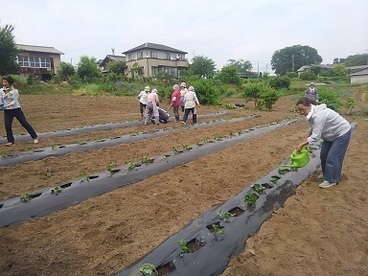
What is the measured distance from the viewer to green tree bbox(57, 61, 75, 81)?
1090 inches

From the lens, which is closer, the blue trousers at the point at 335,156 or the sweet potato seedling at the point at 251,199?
the sweet potato seedling at the point at 251,199

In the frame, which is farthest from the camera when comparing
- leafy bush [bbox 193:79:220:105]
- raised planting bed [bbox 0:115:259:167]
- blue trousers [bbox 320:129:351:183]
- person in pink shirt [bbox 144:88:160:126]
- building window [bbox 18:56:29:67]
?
building window [bbox 18:56:29:67]

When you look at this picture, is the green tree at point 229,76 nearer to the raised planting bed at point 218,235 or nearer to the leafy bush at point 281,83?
the leafy bush at point 281,83

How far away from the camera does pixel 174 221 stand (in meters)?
3.15

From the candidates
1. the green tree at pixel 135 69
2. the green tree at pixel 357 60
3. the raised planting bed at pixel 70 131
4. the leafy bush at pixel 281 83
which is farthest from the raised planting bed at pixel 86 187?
the green tree at pixel 357 60

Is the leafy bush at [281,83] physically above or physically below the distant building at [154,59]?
below

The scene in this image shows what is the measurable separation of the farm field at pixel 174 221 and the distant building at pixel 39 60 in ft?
108

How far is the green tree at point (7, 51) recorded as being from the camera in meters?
20.0

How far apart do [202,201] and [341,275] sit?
173cm

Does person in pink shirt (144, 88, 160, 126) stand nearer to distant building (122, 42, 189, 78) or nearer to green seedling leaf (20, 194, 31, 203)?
green seedling leaf (20, 194, 31, 203)

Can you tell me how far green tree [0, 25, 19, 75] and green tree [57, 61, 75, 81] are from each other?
670cm

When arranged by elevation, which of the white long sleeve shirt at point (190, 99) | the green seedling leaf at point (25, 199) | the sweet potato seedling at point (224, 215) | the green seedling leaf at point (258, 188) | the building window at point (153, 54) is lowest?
the sweet potato seedling at point (224, 215)

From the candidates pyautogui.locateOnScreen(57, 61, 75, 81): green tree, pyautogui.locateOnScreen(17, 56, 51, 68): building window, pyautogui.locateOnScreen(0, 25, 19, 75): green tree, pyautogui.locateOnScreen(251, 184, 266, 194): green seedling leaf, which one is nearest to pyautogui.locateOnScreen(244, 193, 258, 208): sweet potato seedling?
pyautogui.locateOnScreen(251, 184, 266, 194): green seedling leaf

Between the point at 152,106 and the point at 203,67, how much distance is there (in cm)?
3155
